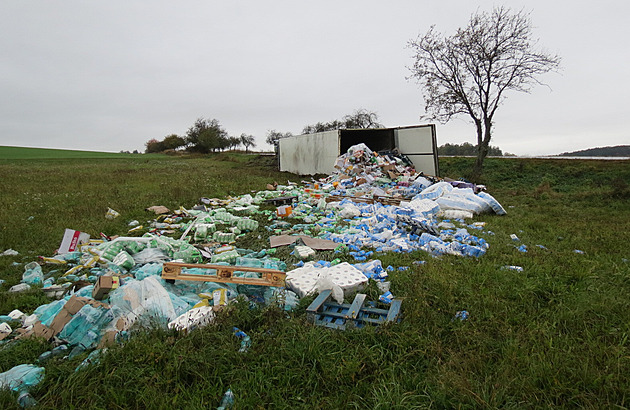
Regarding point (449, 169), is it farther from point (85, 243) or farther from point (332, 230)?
point (85, 243)

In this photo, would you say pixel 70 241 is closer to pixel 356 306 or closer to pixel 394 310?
pixel 356 306

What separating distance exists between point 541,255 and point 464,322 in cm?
228


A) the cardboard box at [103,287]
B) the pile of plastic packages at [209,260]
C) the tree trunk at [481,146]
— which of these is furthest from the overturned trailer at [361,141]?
the cardboard box at [103,287]

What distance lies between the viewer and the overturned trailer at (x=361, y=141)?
12.4 meters

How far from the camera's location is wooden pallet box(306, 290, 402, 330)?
246 cm

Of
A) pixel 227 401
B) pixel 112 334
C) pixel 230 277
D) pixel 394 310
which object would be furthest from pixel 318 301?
pixel 112 334

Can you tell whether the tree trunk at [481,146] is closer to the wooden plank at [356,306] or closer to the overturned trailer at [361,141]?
the overturned trailer at [361,141]

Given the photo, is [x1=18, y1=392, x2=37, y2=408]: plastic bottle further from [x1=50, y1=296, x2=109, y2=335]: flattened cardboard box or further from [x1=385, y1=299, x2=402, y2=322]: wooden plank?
[x1=385, y1=299, x2=402, y2=322]: wooden plank

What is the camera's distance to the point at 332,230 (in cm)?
562

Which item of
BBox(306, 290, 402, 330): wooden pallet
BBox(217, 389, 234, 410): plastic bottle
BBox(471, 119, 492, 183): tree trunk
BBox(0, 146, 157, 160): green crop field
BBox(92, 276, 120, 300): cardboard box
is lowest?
BBox(217, 389, 234, 410): plastic bottle

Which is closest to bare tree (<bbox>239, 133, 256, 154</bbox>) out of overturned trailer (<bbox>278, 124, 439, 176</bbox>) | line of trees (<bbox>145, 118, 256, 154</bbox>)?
line of trees (<bbox>145, 118, 256, 154</bbox>)

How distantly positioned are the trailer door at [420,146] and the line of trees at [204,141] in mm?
36776

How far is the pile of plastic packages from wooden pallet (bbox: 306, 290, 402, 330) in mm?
152

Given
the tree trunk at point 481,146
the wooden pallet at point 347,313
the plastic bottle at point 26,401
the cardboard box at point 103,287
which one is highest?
the tree trunk at point 481,146
